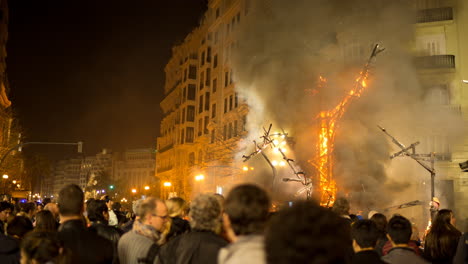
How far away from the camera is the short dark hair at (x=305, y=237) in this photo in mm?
1850

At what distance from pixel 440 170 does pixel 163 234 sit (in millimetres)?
19416

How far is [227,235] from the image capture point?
418cm

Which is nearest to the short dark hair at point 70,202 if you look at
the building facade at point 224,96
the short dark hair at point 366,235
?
the short dark hair at point 366,235

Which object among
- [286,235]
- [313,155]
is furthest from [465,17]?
[286,235]

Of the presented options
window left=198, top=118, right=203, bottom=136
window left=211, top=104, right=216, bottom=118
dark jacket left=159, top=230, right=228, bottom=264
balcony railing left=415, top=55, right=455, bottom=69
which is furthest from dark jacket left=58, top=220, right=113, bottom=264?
window left=198, top=118, right=203, bottom=136

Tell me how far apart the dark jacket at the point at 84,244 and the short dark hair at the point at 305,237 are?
2148 mm

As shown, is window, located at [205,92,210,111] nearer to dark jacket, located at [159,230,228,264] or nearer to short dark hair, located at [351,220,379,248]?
short dark hair, located at [351,220,379,248]

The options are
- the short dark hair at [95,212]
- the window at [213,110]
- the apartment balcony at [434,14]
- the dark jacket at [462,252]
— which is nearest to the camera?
the dark jacket at [462,252]

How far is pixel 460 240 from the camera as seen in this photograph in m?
5.14

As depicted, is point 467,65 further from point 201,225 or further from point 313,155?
point 201,225

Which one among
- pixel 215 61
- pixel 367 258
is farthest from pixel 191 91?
pixel 367 258

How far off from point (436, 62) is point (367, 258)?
2094cm

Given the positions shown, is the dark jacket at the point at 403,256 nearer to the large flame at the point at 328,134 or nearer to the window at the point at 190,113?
the large flame at the point at 328,134

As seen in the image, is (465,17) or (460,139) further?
(465,17)
